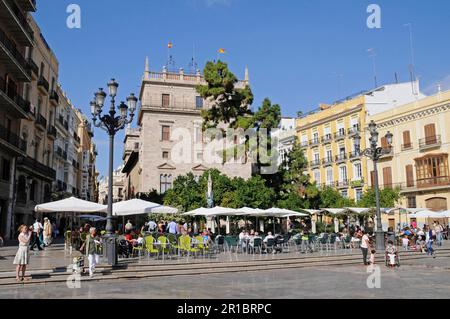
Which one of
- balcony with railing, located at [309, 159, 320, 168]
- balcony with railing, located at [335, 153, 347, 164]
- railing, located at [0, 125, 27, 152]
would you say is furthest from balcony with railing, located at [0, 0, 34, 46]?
balcony with railing, located at [309, 159, 320, 168]

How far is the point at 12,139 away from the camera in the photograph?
2652 cm

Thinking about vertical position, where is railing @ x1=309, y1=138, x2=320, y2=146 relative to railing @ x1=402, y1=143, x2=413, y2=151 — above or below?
above

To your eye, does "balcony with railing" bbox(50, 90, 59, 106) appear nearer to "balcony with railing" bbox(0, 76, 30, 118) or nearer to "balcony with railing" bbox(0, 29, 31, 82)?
"balcony with railing" bbox(0, 76, 30, 118)

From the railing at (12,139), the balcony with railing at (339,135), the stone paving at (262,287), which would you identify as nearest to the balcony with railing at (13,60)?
the railing at (12,139)

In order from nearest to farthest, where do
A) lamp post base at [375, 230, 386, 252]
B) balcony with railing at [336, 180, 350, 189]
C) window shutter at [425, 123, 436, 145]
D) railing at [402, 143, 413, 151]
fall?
lamp post base at [375, 230, 386, 252]
window shutter at [425, 123, 436, 145]
railing at [402, 143, 413, 151]
balcony with railing at [336, 180, 350, 189]

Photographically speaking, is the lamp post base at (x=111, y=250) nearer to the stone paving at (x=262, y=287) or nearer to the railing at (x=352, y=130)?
the stone paving at (x=262, y=287)

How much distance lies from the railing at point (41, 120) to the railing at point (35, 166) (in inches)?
118

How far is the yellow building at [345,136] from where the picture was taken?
1716 inches

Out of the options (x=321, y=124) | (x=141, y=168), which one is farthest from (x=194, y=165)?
(x=321, y=124)

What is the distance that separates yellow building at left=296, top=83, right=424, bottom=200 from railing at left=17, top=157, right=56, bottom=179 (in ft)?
86.3

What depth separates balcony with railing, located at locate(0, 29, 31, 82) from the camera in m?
24.4

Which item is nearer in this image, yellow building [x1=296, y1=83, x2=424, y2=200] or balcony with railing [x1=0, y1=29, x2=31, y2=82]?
balcony with railing [x1=0, y1=29, x2=31, y2=82]

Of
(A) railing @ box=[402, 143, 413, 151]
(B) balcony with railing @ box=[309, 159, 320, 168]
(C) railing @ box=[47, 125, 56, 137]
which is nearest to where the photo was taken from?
(C) railing @ box=[47, 125, 56, 137]

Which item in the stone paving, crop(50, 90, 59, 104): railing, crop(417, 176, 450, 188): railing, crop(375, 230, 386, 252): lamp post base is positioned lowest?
the stone paving
